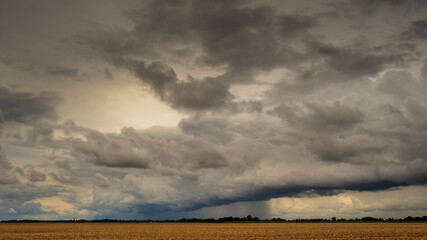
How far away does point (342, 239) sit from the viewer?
211 feet

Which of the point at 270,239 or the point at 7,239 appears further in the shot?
the point at 7,239

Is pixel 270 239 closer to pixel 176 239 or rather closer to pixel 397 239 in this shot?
pixel 176 239

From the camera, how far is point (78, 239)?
66.8 metres

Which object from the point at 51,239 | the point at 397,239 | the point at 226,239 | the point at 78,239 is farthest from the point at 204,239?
the point at 397,239

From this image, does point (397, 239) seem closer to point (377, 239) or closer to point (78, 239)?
point (377, 239)

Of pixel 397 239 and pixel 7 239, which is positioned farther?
pixel 7 239

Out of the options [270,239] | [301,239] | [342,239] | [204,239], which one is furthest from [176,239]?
[342,239]

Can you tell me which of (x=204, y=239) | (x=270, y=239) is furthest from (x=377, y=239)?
(x=204, y=239)

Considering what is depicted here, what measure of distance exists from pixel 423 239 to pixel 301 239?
2085 cm

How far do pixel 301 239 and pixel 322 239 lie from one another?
12.0ft

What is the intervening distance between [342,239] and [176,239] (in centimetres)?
3002

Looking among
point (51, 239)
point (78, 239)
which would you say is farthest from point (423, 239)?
point (51, 239)

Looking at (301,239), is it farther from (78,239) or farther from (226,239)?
(78,239)

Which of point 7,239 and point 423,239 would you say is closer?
point 423,239
